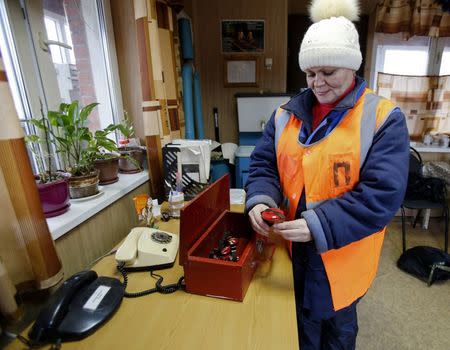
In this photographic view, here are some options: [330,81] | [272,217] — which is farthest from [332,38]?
[272,217]

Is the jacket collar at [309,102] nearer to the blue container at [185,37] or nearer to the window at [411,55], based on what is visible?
the blue container at [185,37]

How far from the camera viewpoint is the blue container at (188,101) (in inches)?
84.9

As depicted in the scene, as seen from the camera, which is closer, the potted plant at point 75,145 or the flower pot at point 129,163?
the potted plant at point 75,145

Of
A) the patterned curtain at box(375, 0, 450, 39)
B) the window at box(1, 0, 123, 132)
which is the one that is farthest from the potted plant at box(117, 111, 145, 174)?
the patterned curtain at box(375, 0, 450, 39)

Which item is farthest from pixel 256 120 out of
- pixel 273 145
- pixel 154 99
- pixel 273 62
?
pixel 273 145

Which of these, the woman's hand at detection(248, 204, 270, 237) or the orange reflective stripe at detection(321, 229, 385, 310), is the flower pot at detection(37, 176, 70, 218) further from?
the orange reflective stripe at detection(321, 229, 385, 310)

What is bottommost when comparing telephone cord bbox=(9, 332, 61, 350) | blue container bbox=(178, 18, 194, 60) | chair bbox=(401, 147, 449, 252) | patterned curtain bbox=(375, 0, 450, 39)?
chair bbox=(401, 147, 449, 252)

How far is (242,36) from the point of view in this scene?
2701 millimetres

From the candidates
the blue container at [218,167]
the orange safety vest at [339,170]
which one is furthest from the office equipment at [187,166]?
the blue container at [218,167]

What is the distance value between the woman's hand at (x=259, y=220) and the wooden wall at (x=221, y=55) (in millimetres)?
2175

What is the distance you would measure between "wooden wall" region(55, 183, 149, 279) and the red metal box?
16.4 inches

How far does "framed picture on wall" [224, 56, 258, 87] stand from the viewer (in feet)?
9.04

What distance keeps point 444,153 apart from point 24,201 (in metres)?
3.28

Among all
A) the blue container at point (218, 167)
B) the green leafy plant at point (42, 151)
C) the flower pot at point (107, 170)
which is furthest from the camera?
the blue container at point (218, 167)
